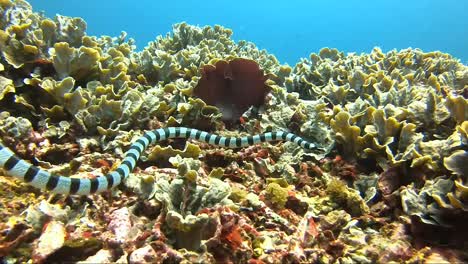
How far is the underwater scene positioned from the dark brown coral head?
0.02 metres

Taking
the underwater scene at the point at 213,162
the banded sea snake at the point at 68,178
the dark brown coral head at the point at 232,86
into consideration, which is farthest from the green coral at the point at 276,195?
the dark brown coral head at the point at 232,86

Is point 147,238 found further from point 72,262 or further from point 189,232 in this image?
point 72,262

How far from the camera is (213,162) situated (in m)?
3.66

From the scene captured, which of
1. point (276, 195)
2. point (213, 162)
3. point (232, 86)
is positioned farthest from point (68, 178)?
point (232, 86)

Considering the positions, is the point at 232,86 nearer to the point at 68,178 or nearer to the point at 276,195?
the point at 276,195

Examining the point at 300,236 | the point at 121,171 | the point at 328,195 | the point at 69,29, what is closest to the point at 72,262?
the point at 121,171

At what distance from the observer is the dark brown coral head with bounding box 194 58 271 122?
4285mm

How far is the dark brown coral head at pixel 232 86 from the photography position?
4285 mm

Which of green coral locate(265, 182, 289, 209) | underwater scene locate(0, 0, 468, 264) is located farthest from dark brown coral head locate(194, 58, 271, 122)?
green coral locate(265, 182, 289, 209)

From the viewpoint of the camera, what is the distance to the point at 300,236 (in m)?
2.33

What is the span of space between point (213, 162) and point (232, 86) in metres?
1.24

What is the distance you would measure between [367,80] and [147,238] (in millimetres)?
3742

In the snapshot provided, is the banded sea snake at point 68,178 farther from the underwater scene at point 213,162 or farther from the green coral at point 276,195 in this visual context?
the green coral at point 276,195

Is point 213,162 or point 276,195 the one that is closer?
point 276,195
